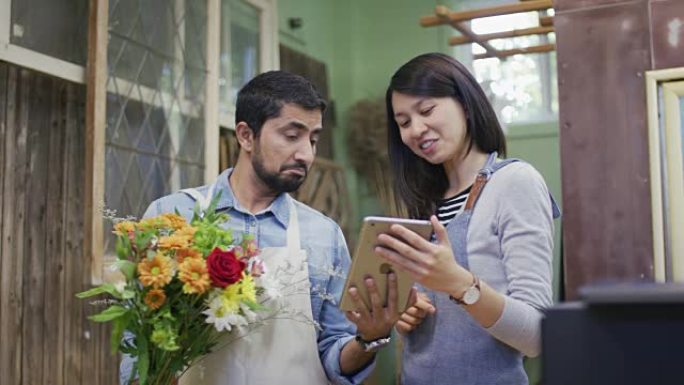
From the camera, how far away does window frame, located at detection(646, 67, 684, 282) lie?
223cm

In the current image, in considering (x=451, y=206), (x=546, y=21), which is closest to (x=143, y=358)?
(x=451, y=206)

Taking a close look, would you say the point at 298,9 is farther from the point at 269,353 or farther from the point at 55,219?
the point at 269,353

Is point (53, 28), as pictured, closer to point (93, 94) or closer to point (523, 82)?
point (93, 94)

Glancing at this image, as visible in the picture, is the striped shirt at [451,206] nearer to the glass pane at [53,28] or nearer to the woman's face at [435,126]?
the woman's face at [435,126]

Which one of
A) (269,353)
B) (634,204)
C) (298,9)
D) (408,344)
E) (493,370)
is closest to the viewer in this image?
(493,370)

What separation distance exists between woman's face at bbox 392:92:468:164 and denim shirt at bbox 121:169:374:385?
1.40ft

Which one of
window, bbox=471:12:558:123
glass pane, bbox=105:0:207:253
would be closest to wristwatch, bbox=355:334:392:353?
glass pane, bbox=105:0:207:253

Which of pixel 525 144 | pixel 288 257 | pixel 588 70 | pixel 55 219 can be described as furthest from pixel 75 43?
pixel 525 144

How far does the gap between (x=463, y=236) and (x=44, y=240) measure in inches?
99.4

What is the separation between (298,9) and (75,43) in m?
2.84

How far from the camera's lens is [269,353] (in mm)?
1896

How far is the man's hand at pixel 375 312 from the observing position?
1600 millimetres

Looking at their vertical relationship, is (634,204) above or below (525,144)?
below

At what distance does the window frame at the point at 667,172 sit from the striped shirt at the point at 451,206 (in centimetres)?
87
